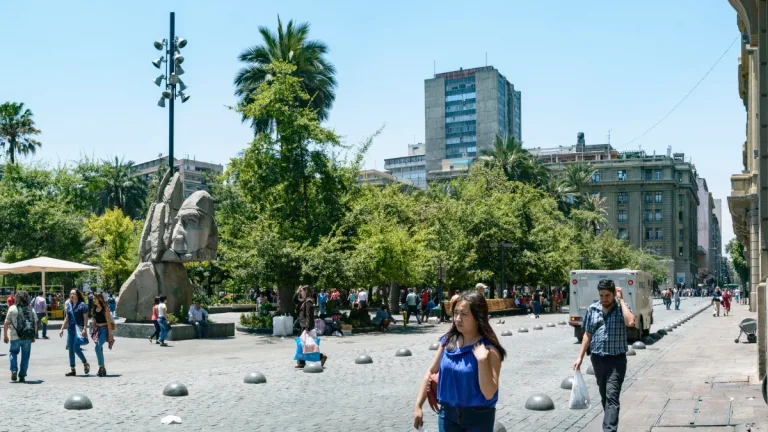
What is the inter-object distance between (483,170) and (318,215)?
2488 centimetres

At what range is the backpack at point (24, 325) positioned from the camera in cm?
1398

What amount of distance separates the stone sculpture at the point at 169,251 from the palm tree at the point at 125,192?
48.9 m

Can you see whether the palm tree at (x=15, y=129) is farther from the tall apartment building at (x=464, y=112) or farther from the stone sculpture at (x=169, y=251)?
the tall apartment building at (x=464, y=112)

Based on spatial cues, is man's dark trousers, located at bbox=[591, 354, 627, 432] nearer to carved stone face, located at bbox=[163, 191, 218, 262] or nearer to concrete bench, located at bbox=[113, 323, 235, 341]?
concrete bench, located at bbox=[113, 323, 235, 341]

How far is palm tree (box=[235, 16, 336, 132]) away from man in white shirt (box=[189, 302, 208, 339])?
10797mm

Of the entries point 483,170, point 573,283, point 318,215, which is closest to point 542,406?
point 573,283

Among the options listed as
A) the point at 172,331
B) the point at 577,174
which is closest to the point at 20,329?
the point at 172,331

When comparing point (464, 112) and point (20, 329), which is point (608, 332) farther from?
point (464, 112)

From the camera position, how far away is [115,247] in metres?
56.0

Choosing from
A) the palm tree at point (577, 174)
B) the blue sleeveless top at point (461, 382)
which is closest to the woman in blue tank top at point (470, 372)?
the blue sleeveless top at point (461, 382)

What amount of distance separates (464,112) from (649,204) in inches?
2042

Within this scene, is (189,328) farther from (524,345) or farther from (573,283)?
(573,283)

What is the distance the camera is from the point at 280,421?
9.92m

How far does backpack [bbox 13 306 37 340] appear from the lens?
14.0 m
